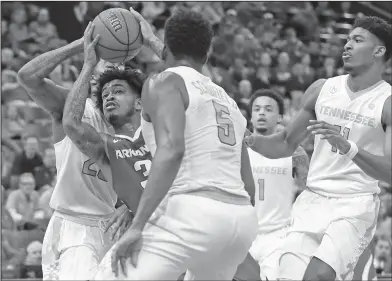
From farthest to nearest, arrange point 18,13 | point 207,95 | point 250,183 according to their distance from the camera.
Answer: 1. point 18,13
2. point 250,183
3. point 207,95

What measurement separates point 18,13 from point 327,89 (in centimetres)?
917

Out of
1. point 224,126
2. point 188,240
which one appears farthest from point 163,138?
point 188,240

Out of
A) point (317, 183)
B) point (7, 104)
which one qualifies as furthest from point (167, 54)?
point (7, 104)

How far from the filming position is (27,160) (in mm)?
11547

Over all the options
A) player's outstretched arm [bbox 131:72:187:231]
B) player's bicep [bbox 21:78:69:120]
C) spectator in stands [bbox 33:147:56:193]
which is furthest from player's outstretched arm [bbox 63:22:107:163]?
spectator in stands [bbox 33:147:56:193]

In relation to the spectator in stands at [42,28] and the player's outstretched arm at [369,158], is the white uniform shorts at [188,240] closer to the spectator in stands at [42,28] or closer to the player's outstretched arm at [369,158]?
the player's outstretched arm at [369,158]

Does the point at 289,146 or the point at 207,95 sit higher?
the point at 207,95

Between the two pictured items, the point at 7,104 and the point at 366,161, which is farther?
the point at 7,104

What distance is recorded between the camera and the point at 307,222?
19.1ft

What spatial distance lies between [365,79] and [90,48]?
6.54ft

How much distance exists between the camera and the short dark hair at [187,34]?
4219 millimetres

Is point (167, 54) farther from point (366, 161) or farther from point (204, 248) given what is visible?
point (366, 161)

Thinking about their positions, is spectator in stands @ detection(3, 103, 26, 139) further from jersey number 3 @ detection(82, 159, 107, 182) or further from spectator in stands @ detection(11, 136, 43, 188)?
jersey number 3 @ detection(82, 159, 107, 182)

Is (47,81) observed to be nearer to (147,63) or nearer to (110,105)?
(110,105)
